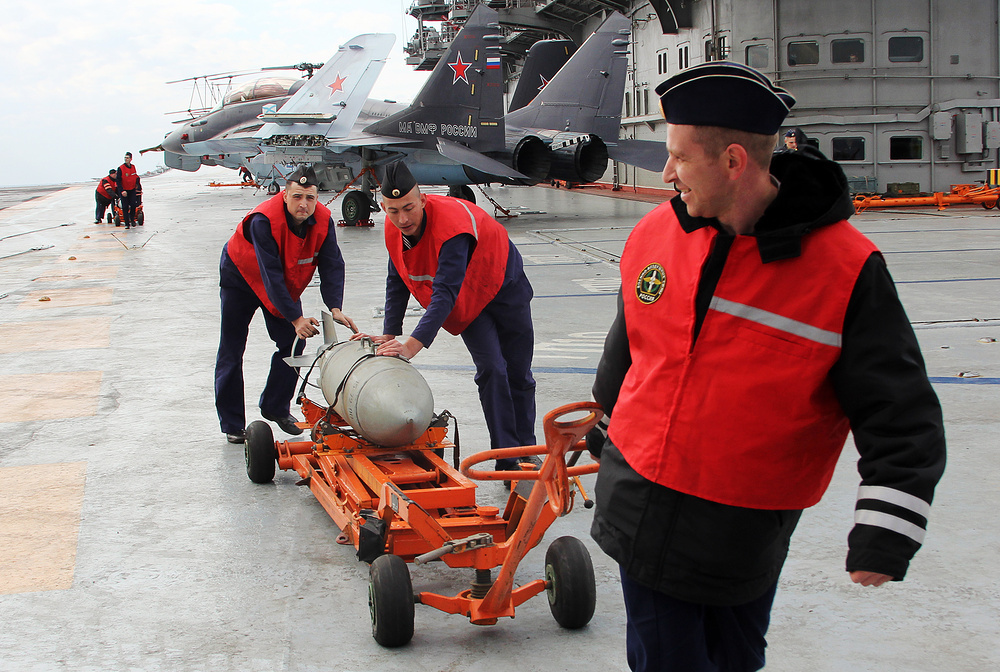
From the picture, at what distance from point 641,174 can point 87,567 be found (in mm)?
30551

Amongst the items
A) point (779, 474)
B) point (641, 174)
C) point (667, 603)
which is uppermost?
point (641, 174)

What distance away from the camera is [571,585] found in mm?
3285

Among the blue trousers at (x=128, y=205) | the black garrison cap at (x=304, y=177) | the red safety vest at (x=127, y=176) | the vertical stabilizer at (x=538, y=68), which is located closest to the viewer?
the black garrison cap at (x=304, y=177)

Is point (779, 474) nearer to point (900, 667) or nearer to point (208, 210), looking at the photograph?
point (900, 667)

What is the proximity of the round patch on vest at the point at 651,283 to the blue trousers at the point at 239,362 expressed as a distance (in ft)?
13.6

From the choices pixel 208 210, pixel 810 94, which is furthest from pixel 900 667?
pixel 208 210

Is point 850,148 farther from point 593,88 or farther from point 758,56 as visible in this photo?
point 593,88

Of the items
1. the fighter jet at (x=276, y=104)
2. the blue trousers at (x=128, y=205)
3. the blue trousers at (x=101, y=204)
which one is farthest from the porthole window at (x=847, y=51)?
the blue trousers at (x=101, y=204)

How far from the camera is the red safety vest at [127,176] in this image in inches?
878

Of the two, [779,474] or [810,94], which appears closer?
[779,474]

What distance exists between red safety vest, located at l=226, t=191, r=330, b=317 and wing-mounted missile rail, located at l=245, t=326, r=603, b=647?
88cm

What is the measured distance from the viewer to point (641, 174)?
3278cm

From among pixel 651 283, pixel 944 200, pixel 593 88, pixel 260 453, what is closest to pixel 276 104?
pixel 593 88

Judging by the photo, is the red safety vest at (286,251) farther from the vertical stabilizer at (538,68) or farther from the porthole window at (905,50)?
the vertical stabilizer at (538,68)
